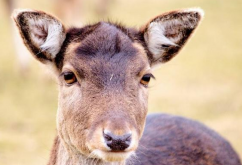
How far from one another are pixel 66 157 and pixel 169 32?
1.90 meters

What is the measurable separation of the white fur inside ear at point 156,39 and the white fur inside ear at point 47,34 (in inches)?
40.1

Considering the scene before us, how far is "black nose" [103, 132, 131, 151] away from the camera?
17.7ft

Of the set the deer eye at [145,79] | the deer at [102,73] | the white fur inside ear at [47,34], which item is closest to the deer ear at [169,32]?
the deer at [102,73]

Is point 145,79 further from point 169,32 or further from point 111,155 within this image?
point 111,155

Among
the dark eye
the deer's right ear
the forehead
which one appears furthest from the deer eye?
the deer's right ear

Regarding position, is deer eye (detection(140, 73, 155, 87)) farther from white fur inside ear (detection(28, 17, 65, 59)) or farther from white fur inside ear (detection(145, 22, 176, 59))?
white fur inside ear (detection(28, 17, 65, 59))

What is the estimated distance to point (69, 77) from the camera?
6.28 meters

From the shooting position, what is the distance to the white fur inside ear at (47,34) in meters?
6.40

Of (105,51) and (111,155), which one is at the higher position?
(105,51)

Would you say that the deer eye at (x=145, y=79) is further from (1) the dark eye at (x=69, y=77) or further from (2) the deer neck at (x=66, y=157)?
(2) the deer neck at (x=66, y=157)

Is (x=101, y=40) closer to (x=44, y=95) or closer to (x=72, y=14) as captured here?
(x=44, y=95)

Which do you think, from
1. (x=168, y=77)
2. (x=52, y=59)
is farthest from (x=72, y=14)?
(x=52, y=59)

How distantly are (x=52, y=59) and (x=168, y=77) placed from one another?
1245 cm

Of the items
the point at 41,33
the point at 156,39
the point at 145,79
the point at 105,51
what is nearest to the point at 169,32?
the point at 156,39
